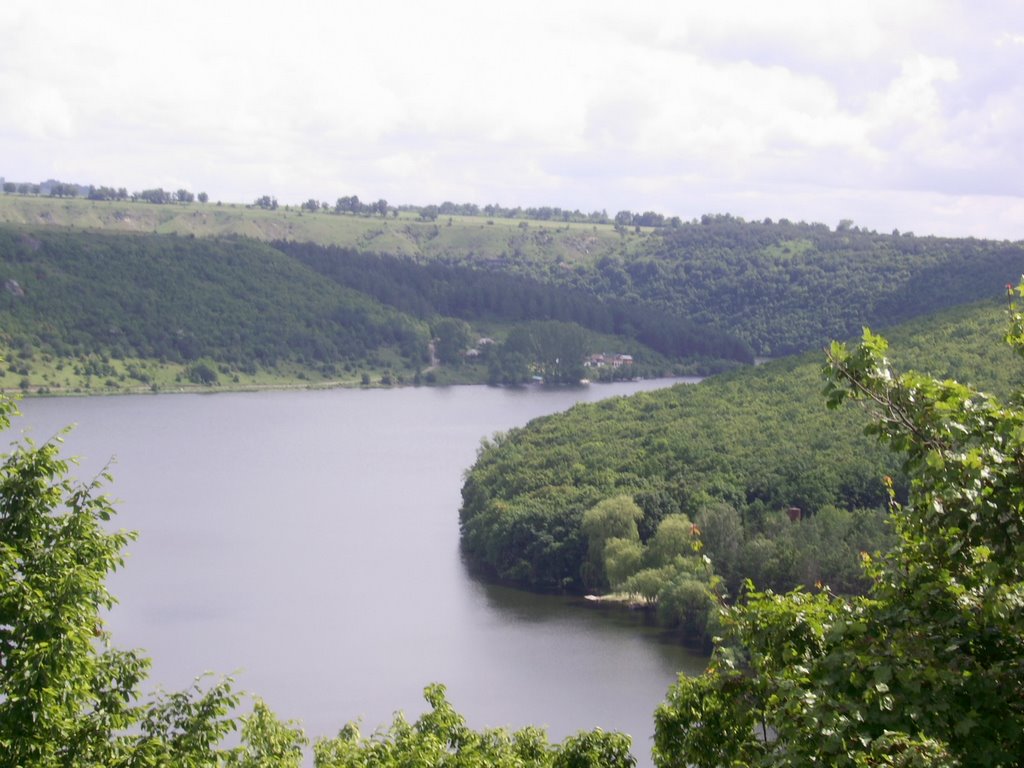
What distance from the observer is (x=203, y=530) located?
4938 centimetres

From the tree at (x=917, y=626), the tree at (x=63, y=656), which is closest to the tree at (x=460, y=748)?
the tree at (x=63, y=656)

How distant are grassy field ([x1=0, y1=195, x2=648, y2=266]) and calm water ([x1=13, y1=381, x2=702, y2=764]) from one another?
85.5 meters

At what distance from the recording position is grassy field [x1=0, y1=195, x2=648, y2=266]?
15488 centimetres

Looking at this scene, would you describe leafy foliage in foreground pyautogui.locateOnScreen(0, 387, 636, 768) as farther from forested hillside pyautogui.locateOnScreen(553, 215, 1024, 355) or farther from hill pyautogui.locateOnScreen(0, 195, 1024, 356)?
hill pyautogui.locateOnScreen(0, 195, 1024, 356)

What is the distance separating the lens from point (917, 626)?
6.68m

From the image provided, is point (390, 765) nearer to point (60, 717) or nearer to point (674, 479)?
point (60, 717)

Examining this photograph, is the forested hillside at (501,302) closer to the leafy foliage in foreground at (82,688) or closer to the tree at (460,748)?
the tree at (460,748)

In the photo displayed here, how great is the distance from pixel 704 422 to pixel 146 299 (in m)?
70.4

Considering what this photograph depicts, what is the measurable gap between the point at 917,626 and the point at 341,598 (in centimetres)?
3470

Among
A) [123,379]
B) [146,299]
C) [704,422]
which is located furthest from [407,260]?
[704,422]

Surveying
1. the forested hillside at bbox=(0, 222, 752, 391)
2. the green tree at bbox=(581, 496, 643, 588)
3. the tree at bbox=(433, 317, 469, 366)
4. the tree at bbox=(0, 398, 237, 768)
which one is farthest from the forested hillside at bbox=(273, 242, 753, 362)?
the tree at bbox=(0, 398, 237, 768)

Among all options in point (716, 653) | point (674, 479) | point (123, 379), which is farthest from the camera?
point (123, 379)

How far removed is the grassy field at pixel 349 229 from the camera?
154875mm

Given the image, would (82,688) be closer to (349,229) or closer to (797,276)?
(797,276)
